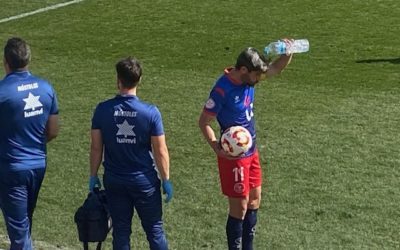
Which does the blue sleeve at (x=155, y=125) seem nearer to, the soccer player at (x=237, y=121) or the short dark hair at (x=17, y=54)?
the soccer player at (x=237, y=121)

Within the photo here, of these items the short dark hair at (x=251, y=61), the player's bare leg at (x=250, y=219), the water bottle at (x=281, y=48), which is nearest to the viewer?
the short dark hair at (x=251, y=61)

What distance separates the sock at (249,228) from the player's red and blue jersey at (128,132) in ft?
3.62

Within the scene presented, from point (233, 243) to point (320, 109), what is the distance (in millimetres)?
5214

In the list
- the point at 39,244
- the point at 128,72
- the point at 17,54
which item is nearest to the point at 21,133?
the point at 17,54

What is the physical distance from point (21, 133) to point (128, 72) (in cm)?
101

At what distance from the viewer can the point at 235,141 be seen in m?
6.93

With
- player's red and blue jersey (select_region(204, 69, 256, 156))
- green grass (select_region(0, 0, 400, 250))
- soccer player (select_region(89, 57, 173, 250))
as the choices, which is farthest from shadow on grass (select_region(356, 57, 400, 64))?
soccer player (select_region(89, 57, 173, 250))

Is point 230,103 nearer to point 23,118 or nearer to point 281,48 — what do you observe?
point 281,48

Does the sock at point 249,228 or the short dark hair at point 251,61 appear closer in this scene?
the short dark hair at point 251,61

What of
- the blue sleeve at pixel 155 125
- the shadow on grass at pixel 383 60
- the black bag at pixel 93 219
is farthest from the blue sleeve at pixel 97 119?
the shadow on grass at pixel 383 60

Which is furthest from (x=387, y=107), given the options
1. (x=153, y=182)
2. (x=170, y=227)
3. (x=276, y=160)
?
(x=153, y=182)

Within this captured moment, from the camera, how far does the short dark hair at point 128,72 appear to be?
6.54 m

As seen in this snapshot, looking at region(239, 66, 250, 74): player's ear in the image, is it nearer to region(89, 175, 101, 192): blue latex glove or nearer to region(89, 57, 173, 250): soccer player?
region(89, 57, 173, 250): soccer player

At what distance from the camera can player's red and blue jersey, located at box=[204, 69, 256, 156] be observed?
706 cm
